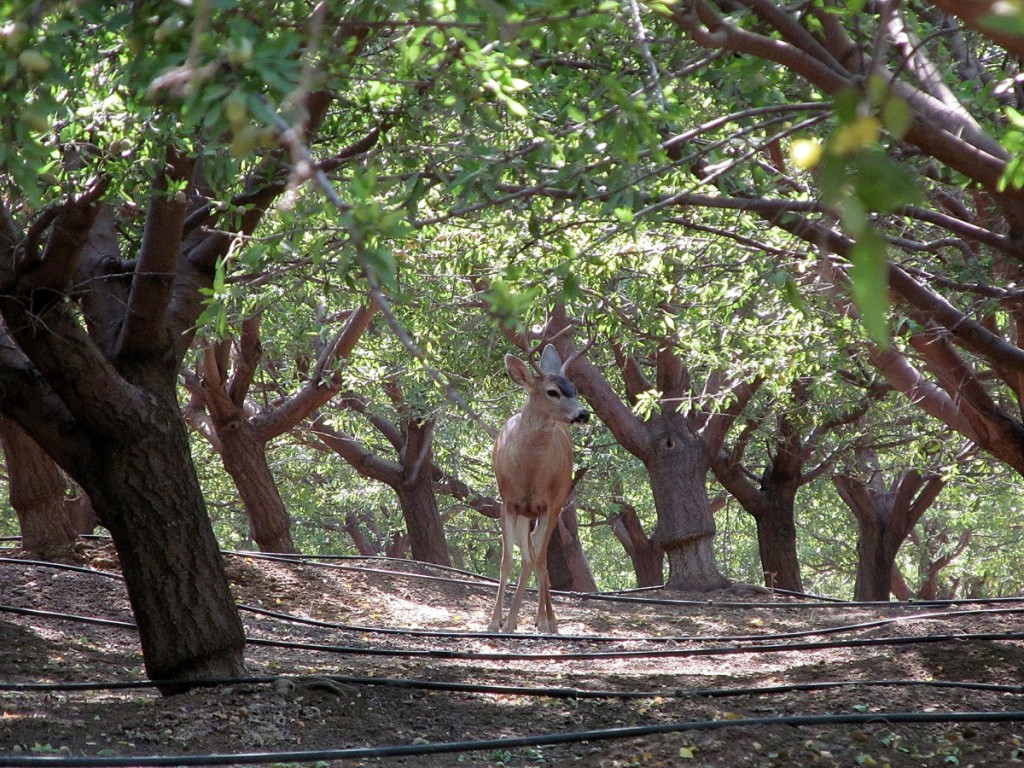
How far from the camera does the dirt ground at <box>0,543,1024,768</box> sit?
529cm

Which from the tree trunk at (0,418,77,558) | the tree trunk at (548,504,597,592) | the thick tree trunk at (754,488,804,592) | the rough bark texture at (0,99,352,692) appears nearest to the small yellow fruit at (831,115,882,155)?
the rough bark texture at (0,99,352,692)

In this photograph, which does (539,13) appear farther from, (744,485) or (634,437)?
(744,485)

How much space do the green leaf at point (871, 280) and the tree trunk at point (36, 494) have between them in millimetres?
10659

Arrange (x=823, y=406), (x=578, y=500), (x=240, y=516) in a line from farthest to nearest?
(x=240, y=516) → (x=578, y=500) → (x=823, y=406)

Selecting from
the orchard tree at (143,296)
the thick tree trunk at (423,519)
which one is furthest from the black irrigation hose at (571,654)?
the thick tree trunk at (423,519)

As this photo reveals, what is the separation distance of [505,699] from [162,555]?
80.5 inches

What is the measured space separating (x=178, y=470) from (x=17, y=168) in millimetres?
3072

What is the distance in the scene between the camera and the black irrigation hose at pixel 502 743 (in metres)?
4.72

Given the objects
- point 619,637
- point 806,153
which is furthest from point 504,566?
point 806,153

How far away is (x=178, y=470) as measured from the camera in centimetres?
642

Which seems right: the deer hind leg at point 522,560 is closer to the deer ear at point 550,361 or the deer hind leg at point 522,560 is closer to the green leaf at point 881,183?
the deer ear at point 550,361

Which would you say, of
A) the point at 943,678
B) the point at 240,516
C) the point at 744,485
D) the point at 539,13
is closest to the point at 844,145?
the point at 539,13

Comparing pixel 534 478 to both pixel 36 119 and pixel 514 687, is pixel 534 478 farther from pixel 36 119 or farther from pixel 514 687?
pixel 36 119

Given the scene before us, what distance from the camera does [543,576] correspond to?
10.5m
